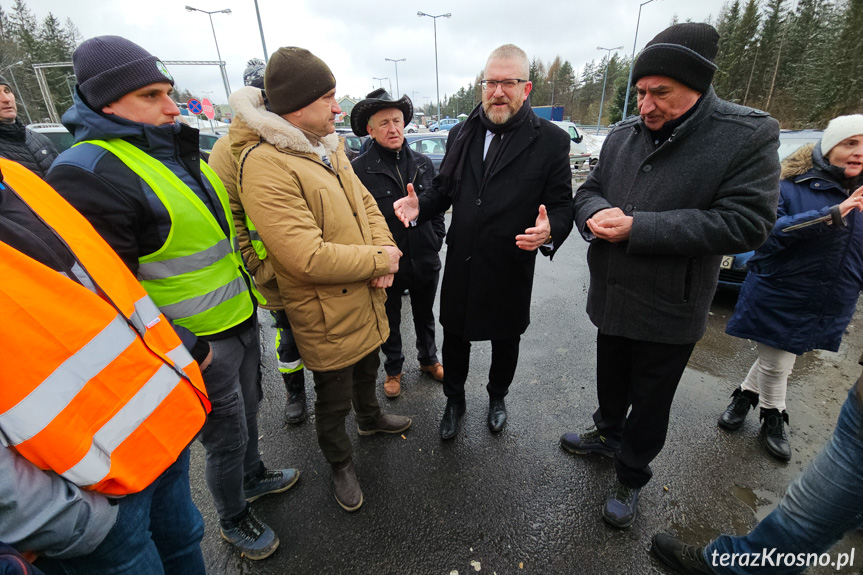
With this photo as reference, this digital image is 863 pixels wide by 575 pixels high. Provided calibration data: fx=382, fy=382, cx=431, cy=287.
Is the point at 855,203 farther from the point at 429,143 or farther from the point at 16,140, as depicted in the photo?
the point at 429,143

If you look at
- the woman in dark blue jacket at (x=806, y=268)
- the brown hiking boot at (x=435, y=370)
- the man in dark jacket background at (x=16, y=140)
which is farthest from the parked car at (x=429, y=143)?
the woman in dark blue jacket at (x=806, y=268)

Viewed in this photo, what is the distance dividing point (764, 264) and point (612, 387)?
4.29 ft

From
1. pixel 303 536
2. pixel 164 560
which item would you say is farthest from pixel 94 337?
pixel 303 536

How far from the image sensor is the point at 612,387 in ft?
7.68

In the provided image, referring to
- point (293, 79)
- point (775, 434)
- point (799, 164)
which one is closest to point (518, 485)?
point (775, 434)

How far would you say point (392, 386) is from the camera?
320 centimetres

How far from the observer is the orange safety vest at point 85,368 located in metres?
0.79

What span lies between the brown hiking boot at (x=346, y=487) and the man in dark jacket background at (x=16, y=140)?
11.3 ft

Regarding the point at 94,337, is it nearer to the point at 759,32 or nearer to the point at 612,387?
the point at 612,387

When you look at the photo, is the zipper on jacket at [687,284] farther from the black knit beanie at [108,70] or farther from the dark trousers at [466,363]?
the black knit beanie at [108,70]

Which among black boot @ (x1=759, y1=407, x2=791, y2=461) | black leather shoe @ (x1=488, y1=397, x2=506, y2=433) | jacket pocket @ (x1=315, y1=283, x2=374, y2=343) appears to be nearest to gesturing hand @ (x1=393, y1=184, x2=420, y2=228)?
jacket pocket @ (x1=315, y1=283, x2=374, y2=343)

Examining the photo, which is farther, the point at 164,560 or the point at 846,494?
the point at 164,560

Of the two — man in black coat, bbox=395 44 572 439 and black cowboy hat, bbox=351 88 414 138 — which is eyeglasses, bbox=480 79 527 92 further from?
black cowboy hat, bbox=351 88 414 138

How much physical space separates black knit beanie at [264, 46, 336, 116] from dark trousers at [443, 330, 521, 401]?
64.5 inches
